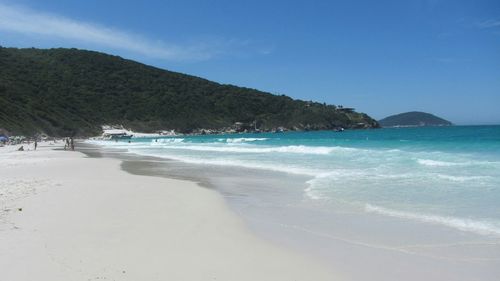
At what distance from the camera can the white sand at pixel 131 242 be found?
17.0 ft

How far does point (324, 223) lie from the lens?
8.20m

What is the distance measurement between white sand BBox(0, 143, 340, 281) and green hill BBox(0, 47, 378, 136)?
65.4 meters

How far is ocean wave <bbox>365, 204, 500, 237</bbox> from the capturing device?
738cm

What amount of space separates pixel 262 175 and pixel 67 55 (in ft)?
405

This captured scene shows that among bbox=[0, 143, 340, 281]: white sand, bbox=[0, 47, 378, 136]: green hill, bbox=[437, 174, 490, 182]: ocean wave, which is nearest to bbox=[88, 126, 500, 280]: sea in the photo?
bbox=[437, 174, 490, 182]: ocean wave

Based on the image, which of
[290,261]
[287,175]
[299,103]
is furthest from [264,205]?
[299,103]

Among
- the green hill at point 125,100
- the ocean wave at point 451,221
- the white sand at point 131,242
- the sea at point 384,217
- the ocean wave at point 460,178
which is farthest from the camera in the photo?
the green hill at point 125,100

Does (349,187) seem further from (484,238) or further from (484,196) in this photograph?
(484,238)

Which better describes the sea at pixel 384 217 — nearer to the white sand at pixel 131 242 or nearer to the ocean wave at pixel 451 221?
the ocean wave at pixel 451 221

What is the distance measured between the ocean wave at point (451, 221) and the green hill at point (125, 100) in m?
68.9

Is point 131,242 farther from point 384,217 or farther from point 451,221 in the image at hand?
point 451,221

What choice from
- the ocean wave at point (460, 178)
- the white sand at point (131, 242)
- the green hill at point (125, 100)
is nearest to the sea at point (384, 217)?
the ocean wave at point (460, 178)

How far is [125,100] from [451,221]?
113 m

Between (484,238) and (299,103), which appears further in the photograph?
(299,103)
